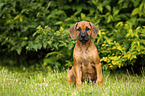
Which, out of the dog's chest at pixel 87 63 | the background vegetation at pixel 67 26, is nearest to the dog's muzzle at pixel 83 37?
the dog's chest at pixel 87 63

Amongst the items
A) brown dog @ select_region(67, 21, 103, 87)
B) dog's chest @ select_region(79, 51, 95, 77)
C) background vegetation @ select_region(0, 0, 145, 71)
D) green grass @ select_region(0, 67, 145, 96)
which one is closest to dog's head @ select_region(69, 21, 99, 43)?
brown dog @ select_region(67, 21, 103, 87)

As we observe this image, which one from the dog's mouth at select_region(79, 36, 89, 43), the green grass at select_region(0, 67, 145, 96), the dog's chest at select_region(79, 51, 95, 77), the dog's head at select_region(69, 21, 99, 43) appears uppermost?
the dog's head at select_region(69, 21, 99, 43)

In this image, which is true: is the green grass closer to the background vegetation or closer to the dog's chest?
the dog's chest

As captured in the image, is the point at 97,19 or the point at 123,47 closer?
the point at 123,47

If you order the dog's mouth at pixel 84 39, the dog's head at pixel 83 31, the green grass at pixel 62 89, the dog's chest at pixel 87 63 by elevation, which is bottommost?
the green grass at pixel 62 89

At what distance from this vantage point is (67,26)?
24.6ft

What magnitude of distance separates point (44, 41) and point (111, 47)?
85.6 inches

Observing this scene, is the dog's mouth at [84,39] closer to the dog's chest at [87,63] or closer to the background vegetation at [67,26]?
the dog's chest at [87,63]

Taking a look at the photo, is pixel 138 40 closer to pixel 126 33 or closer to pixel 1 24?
pixel 126 33

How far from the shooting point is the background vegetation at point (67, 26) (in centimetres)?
655

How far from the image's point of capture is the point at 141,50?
6.17 m

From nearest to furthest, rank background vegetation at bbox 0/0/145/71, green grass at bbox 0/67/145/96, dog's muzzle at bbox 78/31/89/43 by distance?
green grass at bbox 0/67/145/96
dog's muzzle at bbox 78/31/89/43
background vegetation at bbox 0/0/145/71

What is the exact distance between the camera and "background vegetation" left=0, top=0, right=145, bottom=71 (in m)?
6.55

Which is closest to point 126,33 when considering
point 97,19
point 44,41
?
point 97,19
